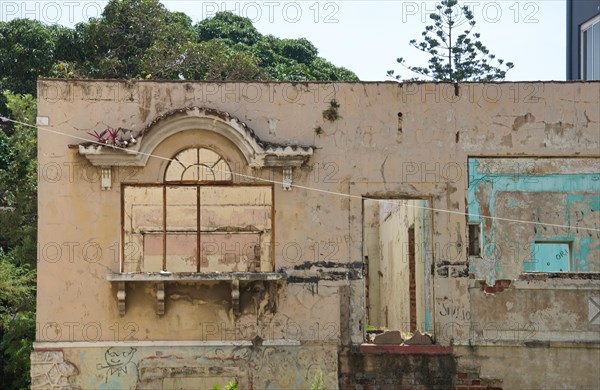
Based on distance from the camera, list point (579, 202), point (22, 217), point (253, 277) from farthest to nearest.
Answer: point (22, 217)
point (579, 202)
point (253, 277)

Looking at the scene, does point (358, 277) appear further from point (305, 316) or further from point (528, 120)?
point (528, 120)

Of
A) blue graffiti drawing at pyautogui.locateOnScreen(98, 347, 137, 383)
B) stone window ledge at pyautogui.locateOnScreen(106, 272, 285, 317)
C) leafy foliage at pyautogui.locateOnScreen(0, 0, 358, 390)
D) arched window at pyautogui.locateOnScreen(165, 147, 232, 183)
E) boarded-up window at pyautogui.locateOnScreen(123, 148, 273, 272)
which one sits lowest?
blue graffiti drawing at pyautogui.locateOnScreen(98, 347, 137, 383)

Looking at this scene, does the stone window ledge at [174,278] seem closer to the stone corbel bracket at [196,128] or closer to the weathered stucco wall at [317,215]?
the weathered stucco wall at [317,215]

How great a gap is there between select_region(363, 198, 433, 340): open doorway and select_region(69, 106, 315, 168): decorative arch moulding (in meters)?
1.75

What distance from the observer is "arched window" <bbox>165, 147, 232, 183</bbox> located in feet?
65.7

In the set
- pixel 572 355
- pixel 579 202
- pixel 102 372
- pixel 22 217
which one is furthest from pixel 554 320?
pixel 22 217

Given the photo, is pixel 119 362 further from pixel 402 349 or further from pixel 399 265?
pixel 399 265

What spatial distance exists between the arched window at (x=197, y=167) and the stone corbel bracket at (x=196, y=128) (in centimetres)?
38

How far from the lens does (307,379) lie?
19.7 m

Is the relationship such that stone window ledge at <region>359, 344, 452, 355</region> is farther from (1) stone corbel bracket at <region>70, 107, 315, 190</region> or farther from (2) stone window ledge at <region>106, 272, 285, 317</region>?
(1) stone corbel bracket at <region>70, 107, 315, 190</region>

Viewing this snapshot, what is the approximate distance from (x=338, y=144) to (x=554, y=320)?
14.4 ft

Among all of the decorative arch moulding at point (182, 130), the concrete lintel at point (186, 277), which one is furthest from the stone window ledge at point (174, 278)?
the decorative arch moulding at point (182, 130)

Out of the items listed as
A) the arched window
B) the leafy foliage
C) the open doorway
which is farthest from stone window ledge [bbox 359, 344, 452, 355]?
the leafy foliage

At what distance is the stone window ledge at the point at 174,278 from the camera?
19.4 meters
